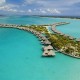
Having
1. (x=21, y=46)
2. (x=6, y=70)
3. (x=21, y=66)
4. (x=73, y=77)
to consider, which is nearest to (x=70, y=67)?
(x=73, y=77)

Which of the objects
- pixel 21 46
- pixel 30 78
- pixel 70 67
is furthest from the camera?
pixel 21 46

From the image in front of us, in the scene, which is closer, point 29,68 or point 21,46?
point 29,68

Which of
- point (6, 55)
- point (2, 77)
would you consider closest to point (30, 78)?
point (2, 77)

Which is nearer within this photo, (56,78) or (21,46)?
(56,78)

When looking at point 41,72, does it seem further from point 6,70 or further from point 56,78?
point 6,70

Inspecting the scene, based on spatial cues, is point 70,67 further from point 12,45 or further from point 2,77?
point 12,45

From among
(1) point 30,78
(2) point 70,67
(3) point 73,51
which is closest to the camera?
(1) point 30,78

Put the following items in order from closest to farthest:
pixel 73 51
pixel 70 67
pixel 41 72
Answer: pixel 41 72 → pixel 70 67 → pixel 73 51

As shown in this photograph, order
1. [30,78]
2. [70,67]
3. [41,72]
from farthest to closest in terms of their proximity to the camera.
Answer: [70,67] → [41,72] → [30,78]
